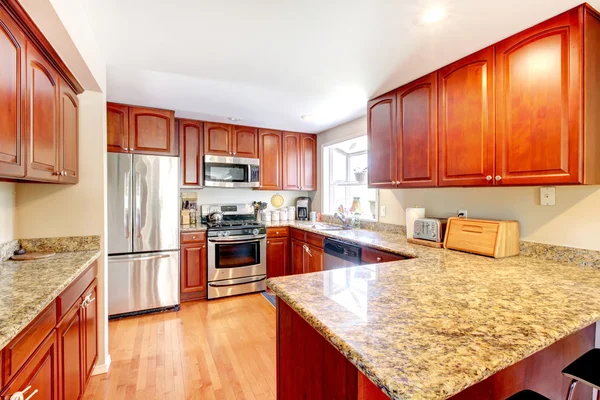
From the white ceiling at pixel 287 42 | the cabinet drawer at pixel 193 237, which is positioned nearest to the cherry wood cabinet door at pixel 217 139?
the white ceiling at pixel 287 42

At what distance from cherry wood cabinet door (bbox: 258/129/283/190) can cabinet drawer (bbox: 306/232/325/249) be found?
1.05 meters

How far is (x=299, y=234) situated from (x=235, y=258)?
840mm

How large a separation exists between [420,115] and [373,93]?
578 millimetres

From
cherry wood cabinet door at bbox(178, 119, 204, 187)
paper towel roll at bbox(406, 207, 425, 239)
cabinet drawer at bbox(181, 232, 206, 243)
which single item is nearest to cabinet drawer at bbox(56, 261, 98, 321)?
cabinet drawer at bbox(181, 232, 206, 243)

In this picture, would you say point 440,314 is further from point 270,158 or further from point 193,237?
point 270,158

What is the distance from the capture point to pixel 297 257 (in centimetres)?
357

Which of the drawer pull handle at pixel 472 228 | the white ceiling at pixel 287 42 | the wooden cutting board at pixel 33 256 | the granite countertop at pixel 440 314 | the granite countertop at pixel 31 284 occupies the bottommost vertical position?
the granite countertop at pixel 440 314

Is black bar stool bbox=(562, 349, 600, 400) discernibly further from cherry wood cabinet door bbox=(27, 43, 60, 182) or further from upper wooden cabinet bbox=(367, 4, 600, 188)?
cherry wood cabinet door bbox=(27, 43, 60, 182)

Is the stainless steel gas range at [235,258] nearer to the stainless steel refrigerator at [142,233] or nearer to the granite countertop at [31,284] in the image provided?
the stainless steel refrigerator at [142,233]

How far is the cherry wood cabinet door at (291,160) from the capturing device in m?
4.08

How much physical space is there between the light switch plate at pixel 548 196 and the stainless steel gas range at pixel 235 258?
2.72 meters

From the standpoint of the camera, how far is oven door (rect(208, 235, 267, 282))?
3.32 metres

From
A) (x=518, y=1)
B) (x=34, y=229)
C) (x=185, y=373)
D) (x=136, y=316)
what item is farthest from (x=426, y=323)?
(x=136, y=316)

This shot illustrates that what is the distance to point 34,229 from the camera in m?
1.83
